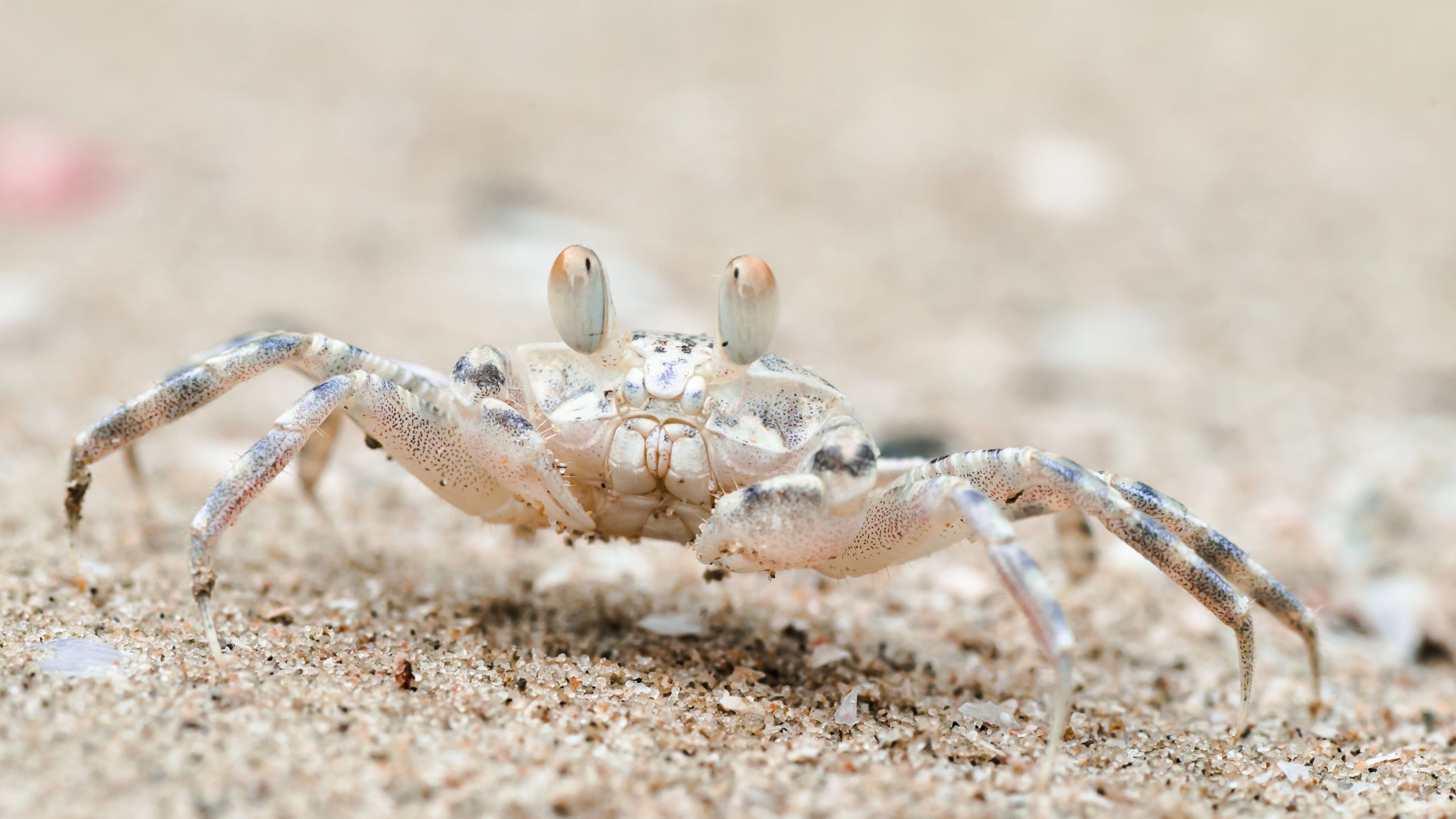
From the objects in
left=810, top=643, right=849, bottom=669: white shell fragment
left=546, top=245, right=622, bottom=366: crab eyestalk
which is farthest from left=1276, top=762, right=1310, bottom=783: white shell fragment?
left=546, top=245, right=622, bottom=366: crab eyestalk

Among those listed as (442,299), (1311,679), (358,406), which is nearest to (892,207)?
(442,299)

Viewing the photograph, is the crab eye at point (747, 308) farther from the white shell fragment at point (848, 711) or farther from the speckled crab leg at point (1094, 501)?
the white shell fragment at point (848, 711)

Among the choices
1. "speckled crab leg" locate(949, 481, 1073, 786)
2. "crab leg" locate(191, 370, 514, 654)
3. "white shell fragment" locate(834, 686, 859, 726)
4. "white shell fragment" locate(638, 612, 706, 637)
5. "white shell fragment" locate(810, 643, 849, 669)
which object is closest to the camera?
"speckled crab leg" locate(949, 481, 1073, 786)

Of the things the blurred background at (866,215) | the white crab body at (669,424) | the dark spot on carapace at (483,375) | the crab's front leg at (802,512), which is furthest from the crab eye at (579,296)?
the blurred background at (866,215)

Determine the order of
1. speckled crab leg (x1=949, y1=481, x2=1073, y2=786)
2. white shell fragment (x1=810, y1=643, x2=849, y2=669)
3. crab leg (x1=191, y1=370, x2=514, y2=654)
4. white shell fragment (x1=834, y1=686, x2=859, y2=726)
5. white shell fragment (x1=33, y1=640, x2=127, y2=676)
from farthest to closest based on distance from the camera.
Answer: white shell fragment (x1=810, y1=643, x2=849, y2=669) < white shell fragment (x1=834, y1=686, x2=859, y2=726) < crab leg (x1=191, y1=370, x2=514, y2=654) < white shell fragment (x1=33, y1=640, x2=127, y2=676) < speckled crab leg (x1=949, y1=481, x2=1073, y2=786)

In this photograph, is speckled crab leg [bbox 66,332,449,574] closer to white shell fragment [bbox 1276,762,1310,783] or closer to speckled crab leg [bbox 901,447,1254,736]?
speckled crab leg [bbox 901,447,1254,736]

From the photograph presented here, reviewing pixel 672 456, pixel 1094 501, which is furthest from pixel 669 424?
pixel 1094 501
